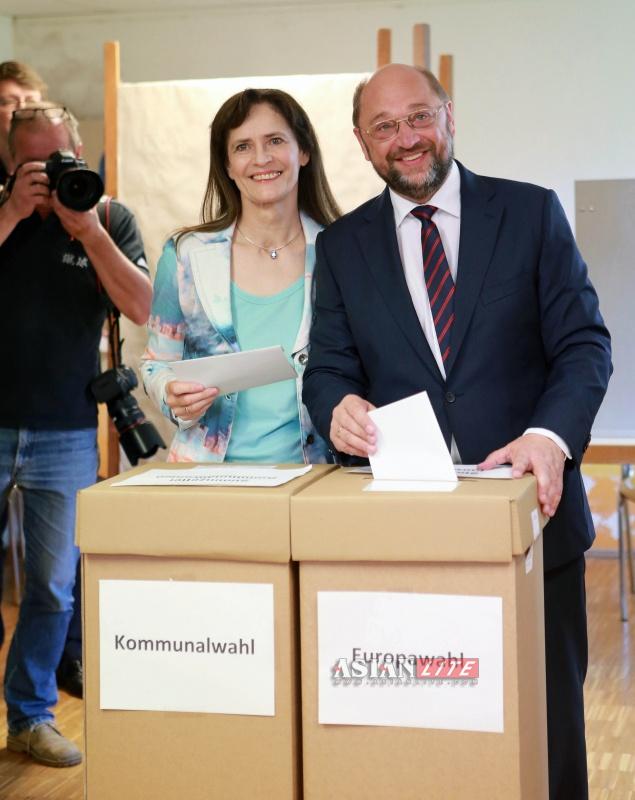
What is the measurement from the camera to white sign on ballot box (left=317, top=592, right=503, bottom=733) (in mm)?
1236

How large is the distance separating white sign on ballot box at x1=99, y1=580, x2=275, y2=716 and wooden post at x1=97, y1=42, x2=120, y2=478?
2037 millimetres

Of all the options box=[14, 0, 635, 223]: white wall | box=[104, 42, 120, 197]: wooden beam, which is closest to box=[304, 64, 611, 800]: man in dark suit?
box=[104, 42, 120, 197]: wooden beam

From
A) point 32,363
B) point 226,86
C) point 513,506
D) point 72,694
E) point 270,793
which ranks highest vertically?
point 226,86

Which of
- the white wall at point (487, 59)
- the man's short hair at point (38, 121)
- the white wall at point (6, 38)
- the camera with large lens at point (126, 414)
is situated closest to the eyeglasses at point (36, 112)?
the man's short hair at point (38, 121)

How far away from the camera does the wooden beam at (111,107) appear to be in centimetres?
336

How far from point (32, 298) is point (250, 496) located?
145cm

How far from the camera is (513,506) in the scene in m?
1.23

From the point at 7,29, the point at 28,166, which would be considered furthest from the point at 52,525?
the point at 7,29

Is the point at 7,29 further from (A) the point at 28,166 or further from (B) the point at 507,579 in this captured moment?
(B) the point at 507,579

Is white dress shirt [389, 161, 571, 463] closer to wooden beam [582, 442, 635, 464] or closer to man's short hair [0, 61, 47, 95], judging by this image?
man's short hair [0, 61, 47, 95]

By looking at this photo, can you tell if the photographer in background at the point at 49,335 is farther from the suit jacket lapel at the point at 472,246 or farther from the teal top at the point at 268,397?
the suit jacket lapel at the point at 472,246

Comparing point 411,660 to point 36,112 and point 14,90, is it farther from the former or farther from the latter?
point 14,90

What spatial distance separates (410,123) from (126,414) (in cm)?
110

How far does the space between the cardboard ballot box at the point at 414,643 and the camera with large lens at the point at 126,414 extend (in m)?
1.37
